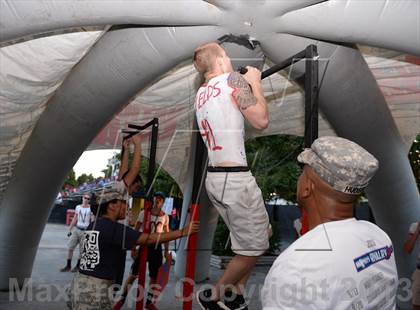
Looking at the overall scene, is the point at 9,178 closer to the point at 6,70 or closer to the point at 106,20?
the point at 6,70

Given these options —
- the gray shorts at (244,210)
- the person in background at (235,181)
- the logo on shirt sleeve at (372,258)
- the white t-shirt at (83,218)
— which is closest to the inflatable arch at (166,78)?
the person in background at (235,181)

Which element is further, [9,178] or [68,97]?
[9,178]

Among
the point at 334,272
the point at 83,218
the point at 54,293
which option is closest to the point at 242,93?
the point at 334,272

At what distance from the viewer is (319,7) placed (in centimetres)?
386

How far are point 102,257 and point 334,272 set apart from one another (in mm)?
2095

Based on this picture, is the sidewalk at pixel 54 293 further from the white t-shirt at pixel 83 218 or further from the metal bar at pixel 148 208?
the metal bar at pixel 148 208

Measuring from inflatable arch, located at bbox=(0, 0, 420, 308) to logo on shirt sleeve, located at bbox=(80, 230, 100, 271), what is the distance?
4.79 feet

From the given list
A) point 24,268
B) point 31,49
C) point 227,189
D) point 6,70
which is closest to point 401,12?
point 227,189

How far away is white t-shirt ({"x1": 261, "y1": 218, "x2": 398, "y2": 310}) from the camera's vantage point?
1.45 metres

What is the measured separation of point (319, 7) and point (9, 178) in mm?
4719

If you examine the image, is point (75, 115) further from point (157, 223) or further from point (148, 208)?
point (148, 208)

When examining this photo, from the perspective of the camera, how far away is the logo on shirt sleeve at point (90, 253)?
3.20 m

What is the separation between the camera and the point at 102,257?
10.5ft

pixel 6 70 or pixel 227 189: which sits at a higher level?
pixel 6 70
